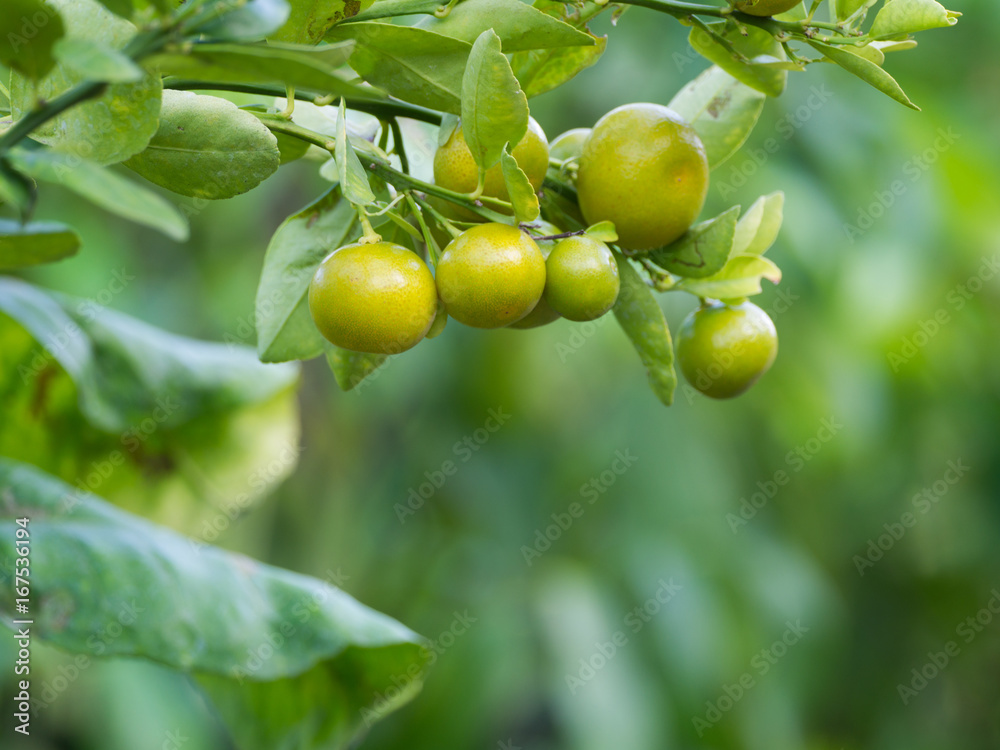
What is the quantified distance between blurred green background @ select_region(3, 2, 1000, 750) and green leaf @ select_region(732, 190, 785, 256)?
4.44ft

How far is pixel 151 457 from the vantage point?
863 millimetres

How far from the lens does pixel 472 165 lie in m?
0.35

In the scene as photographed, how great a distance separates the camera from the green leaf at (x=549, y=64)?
1.22 ft

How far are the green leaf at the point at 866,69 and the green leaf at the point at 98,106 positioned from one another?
0.23 metres

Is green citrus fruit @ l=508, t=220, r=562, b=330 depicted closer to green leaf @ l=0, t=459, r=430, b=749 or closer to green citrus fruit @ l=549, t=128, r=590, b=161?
green citrus fruit @ l=549, t=128, r=590, b=161

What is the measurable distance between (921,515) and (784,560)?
2.80 ft
